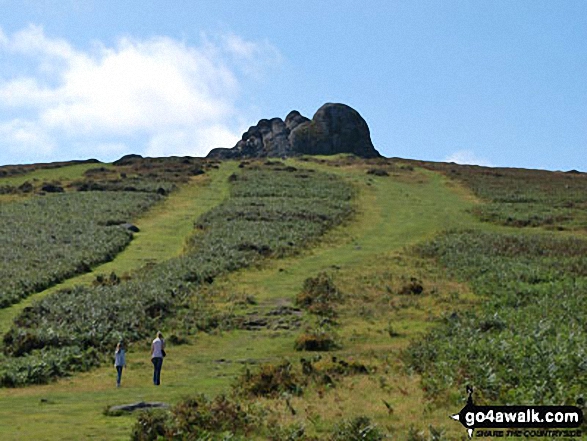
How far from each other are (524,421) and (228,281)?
30.2m

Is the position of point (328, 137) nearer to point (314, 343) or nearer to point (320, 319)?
point (320, 319)

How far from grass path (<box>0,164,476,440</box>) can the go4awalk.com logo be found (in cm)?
545

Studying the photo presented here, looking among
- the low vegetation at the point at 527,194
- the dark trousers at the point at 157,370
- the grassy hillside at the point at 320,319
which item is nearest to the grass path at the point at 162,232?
the grassy hillside at the point at 320,319

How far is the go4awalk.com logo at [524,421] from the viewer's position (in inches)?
521

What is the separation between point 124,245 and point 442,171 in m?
70.9

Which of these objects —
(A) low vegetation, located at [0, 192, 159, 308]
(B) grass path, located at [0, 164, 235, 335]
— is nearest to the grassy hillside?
(B) grass path, located at [0, 164, 235, 335]

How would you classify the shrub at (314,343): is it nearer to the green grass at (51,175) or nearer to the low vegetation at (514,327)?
the low vegetation at (514,327)

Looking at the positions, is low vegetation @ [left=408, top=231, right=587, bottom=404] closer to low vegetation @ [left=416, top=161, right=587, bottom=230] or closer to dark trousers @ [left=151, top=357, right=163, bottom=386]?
A: dark trousers @ [left=151, top=357, right=163, bottom=386]

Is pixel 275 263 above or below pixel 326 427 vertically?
above

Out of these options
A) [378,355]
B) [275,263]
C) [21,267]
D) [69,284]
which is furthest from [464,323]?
[21,267]

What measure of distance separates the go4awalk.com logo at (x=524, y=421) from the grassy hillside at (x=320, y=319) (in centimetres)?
62

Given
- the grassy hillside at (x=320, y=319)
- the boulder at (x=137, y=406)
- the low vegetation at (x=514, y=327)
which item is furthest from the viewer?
the boulder at (x=137, y=406)

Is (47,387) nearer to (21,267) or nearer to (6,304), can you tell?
(6,304)

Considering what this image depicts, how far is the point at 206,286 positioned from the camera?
40.8 meters
